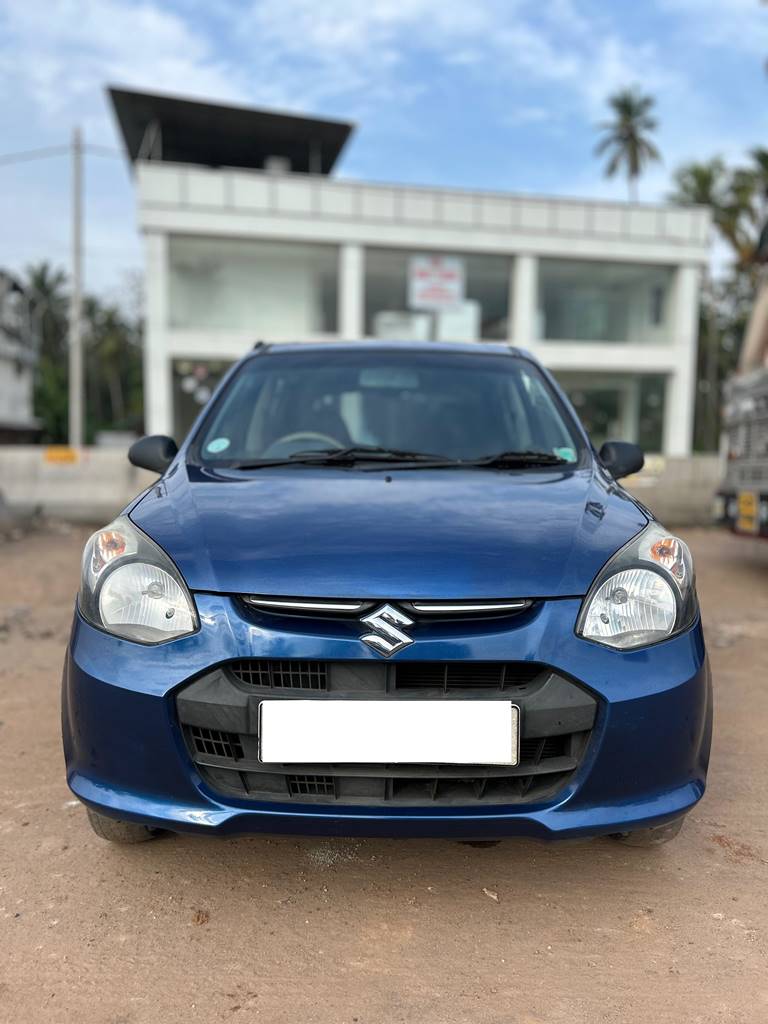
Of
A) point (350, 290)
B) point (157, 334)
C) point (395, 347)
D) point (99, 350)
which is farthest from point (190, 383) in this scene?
point (99, 350)

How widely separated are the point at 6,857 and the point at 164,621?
3.07 feet

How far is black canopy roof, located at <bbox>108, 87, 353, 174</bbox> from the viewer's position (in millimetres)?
20297

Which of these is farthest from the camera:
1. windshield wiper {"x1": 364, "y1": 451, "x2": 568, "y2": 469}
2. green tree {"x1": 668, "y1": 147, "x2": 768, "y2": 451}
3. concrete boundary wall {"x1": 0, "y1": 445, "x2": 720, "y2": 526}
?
green tree {"x1": 668, "y1": 147, "x2": 768, "y2": 451}

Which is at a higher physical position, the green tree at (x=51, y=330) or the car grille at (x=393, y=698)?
the green tree at (x=51, y=330)

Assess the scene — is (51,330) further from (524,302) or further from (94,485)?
(94,485)

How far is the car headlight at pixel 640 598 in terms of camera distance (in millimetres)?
1828

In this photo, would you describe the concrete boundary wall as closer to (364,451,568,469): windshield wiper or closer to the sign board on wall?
(364,451,568,469): windshield wiper

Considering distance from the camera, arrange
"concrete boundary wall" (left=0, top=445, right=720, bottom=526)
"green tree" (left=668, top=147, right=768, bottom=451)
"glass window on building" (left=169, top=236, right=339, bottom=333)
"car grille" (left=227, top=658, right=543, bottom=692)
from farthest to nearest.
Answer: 1. "green tree" (left=668, top=147, right=768, bottom=451)
2. "glass window on building" (left=169, top=236, right=339, bottom=333)
3. "concrete boundary wall" (left=0, top=445, right=720, bottom=526)
4. "car grille" (left=227, top=658, right=543, bottom=692)

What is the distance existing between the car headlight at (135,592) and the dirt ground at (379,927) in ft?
2.26

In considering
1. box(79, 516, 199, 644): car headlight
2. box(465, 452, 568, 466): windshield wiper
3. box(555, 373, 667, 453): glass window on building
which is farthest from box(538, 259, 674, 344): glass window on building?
box(79, 516, 199, 644): car headlight

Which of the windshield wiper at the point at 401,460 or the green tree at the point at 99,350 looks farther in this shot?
the green tree at the point at 99,350

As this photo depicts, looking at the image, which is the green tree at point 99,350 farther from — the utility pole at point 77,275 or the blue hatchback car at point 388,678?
the blue hatchback car at point 388,678

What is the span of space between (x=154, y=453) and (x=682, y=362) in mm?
19926

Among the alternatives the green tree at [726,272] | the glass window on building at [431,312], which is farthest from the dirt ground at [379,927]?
the green tree at [726,272]
